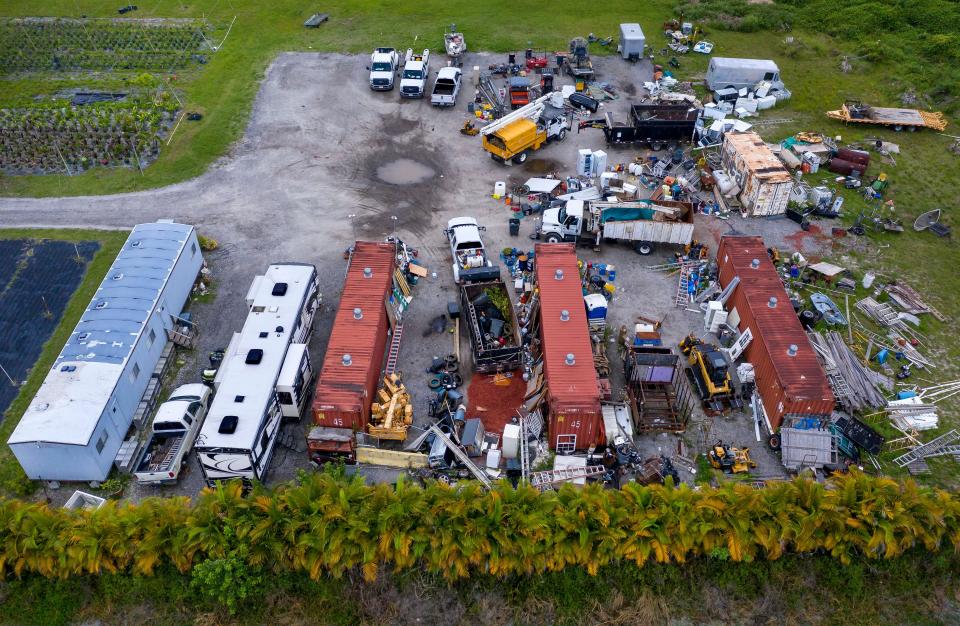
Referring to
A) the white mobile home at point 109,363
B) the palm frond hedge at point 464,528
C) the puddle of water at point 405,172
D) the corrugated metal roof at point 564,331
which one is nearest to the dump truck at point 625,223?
the corrugated metal roof at point 564,331

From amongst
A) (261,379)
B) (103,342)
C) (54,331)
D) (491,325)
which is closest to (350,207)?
(491,325)

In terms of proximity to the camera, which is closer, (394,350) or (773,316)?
(773,316)

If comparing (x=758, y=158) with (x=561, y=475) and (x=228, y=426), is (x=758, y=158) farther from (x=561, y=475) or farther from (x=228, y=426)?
(x=228, y=426)

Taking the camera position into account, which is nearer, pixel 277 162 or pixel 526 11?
pixel 277 162

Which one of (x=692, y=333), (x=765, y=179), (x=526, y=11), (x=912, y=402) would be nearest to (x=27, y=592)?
(x=692, y=333)

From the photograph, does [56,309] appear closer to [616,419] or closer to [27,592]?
[27,592]

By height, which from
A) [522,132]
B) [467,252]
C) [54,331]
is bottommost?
[54,331]
